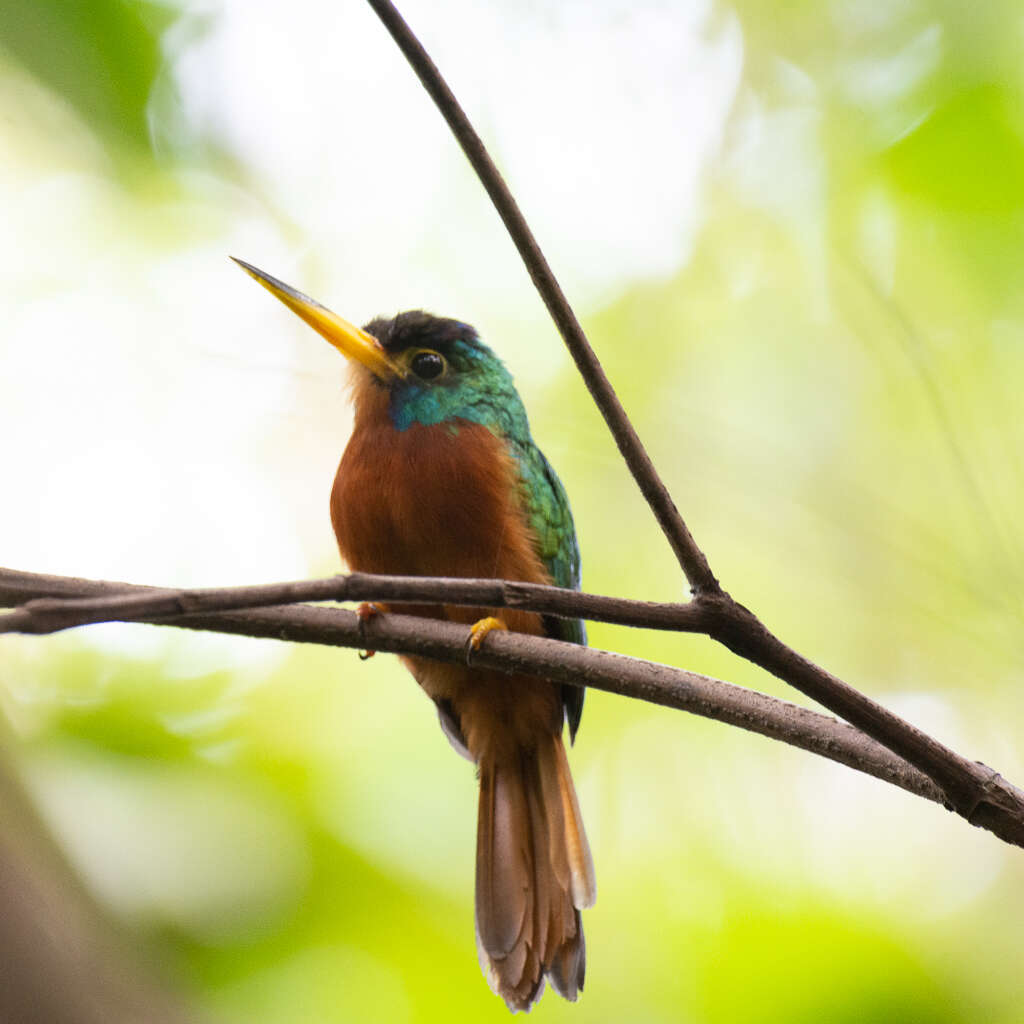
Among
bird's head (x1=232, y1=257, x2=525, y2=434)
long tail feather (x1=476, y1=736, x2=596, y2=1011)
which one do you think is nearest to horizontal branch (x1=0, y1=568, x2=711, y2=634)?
long tail feather (x1=476, y1=736, x2=596, y2=1011)

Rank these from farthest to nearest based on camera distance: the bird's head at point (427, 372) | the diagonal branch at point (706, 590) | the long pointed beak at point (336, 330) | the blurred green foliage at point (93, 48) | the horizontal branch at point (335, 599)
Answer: the blurred green foliage at point (93, 48) < the bird's head at point (427, 372) < the long pointed beak at point (336, 330) < the diagonal branch at point (706, 590) < the horizontal branch at point (335, 599)

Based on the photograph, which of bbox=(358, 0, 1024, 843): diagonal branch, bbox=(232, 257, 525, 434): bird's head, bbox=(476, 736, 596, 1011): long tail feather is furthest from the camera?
bbox=(232, 257, 525, 434): bird's head

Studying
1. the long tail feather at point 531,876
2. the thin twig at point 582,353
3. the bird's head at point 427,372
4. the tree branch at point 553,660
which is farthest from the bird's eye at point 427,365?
the thin twig at point 582,353

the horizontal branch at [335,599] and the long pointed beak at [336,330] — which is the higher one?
the long pointed beak at [336,330]

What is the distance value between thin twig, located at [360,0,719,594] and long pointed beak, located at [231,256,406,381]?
767mm

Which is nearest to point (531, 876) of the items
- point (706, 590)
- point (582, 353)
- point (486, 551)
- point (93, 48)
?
point (486, 551)

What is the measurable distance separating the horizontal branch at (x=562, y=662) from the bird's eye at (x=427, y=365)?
1.14 metres

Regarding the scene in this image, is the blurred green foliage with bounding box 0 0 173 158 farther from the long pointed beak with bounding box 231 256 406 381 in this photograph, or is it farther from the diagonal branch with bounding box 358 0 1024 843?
A: the diagonal branch with bounding box 358 0 1024 843

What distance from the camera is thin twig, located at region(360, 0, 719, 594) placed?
1165 millimetres

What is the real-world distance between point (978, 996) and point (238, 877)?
1809mm

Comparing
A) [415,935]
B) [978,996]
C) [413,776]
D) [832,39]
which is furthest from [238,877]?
[832,39]

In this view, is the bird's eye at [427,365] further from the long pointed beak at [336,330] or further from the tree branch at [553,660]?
the tree branch at [553,660]

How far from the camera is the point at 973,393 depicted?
9.43 ft

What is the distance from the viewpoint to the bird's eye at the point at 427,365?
8.49ft
